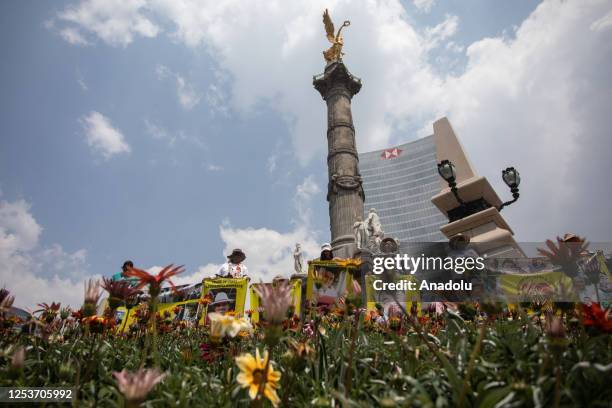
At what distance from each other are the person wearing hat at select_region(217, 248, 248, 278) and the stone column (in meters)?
9.51

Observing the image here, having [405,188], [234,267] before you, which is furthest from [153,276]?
[405,188]

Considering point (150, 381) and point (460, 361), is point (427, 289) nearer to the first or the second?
point (460, 361)

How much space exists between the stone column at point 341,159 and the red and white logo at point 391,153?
6545 centimetres

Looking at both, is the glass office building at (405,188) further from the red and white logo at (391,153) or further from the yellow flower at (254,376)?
the yellow flower at (254,376)

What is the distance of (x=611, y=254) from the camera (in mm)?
4379

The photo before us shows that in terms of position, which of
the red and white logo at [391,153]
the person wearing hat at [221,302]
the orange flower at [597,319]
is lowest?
the orange flower at [597,319]

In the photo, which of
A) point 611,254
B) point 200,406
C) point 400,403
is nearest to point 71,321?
point 200,406

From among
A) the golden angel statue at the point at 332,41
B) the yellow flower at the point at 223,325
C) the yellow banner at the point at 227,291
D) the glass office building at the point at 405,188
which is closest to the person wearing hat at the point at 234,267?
the yellow banner at the point at 227,291

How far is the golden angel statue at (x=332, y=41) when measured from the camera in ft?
81.8

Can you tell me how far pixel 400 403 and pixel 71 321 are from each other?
10.0 feet

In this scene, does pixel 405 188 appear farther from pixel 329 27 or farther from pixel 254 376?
pixel 254 376

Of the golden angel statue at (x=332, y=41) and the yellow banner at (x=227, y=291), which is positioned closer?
the yellow banner at (x=227, y=291)

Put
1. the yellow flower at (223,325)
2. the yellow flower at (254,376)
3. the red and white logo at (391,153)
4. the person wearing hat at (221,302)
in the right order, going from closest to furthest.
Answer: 1. the yellow flower at (254,376)
2. the yellow flower at (223,325)
3. the person wearing hat at (221,302)
4. the red and white logo at (391,153)

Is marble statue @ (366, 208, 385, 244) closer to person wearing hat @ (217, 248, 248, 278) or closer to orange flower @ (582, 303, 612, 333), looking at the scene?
person wearing hat @ (217, 248, 248, 278)
